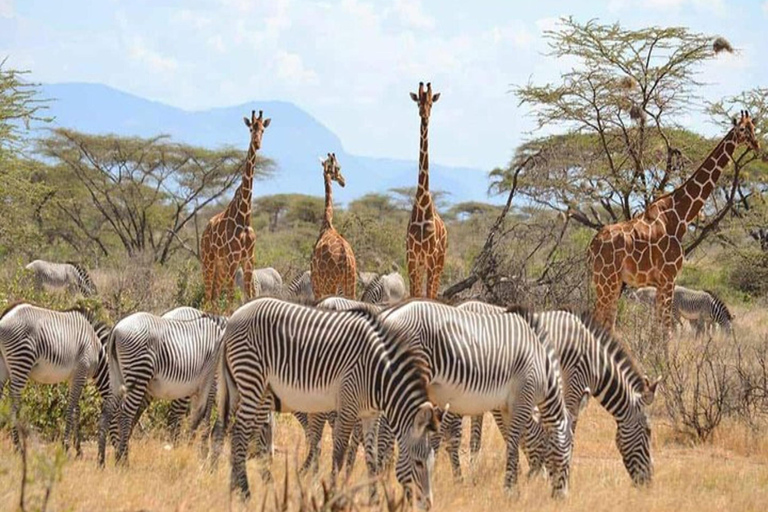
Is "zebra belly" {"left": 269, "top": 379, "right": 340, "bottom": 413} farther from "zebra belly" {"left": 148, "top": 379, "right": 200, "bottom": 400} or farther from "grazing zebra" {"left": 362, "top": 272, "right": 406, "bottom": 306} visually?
"grazing zebra" {"left": 362, "top": 272, "right": 406, "bottom": 306}

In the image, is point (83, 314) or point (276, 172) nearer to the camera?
point (83, 314)

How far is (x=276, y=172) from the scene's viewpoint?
33.4m

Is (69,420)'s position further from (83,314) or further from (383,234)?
(383,234)

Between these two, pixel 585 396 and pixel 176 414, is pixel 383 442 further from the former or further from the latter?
pixel 176 414

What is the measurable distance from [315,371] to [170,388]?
6.18 feet

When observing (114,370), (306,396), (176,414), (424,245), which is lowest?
(176,414)

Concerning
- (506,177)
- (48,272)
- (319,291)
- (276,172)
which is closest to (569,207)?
(319,291)

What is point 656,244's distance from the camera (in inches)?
523

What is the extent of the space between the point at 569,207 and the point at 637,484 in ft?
30.8

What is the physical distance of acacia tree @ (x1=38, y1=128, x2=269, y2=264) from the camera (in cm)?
3019

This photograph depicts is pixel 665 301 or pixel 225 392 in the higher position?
pixel 665 301

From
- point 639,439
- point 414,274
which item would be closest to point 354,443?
A: point 639,439

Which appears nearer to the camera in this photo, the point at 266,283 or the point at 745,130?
the point at 745,130

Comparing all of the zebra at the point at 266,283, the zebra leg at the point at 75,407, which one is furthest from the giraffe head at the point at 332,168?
the zebra leg at the point at 75,407
